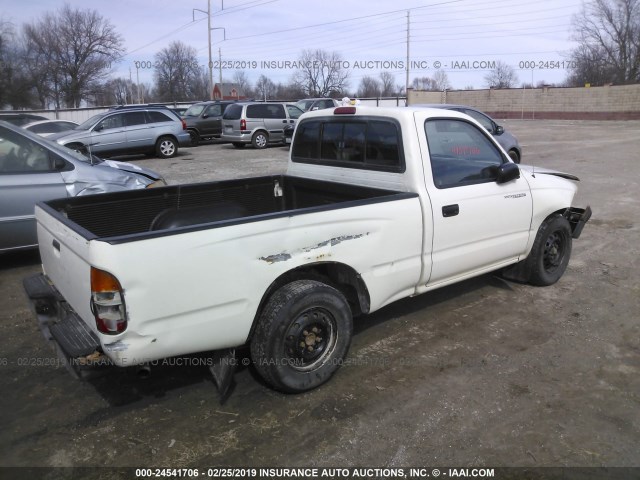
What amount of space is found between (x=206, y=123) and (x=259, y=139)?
3599mm

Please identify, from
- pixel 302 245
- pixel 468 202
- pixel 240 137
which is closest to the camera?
pixel 302 245

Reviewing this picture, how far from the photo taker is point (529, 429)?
9.73 ft

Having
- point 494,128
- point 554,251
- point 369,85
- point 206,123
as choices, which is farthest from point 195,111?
point 369,85

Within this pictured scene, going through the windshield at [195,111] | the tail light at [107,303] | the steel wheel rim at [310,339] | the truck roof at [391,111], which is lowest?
the steel wheel rim at [310,339]

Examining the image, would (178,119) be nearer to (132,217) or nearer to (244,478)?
(132,217)

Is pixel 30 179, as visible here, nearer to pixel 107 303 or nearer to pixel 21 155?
pixel 21 155

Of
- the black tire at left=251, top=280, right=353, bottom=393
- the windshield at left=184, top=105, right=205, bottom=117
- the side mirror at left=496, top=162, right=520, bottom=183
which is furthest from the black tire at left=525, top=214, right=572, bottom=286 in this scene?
the windshield at left=184, top=105, right=205, bottom=117

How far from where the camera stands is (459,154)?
171 inches

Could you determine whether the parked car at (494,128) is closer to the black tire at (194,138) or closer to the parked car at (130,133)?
the parked car at (130,133)

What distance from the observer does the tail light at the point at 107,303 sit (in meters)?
2.52

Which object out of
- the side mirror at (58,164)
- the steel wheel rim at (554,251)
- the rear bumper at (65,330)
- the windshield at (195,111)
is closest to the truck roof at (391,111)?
the steel wheel rim at (554,251)

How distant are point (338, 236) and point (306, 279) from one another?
353 mm

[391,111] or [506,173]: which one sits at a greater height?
[391,111]

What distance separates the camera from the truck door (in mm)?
3930
